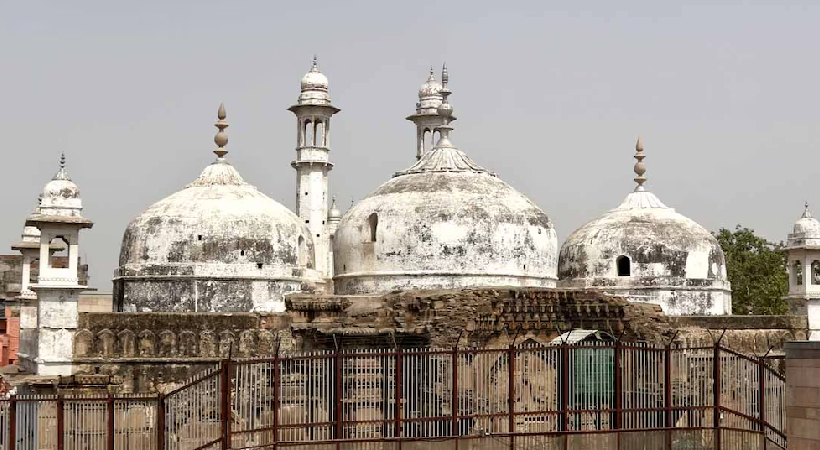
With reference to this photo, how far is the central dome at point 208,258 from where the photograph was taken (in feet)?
89.2

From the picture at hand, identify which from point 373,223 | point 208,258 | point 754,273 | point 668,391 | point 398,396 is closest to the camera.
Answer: point 398,396

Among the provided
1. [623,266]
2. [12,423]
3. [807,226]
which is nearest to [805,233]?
[807,226]

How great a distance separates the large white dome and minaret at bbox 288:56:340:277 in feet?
21.5

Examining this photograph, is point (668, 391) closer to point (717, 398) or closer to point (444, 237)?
point (717, 398)

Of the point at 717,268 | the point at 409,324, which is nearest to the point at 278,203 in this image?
the point at 409,324

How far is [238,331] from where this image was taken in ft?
81.5

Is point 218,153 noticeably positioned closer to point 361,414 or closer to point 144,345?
point 144,345

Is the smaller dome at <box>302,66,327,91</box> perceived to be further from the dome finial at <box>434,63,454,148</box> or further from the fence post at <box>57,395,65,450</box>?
the fence post at <box>57,395,65,450</box>

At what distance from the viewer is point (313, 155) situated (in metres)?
34.6

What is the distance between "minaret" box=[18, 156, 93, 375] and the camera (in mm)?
23781

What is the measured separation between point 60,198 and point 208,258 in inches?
136

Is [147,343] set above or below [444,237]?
below

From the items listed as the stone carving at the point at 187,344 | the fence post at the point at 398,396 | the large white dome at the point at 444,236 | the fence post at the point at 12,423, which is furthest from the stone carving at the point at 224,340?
the fence post at the point at 12,423

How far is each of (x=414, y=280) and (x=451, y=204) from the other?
165 centimetres
